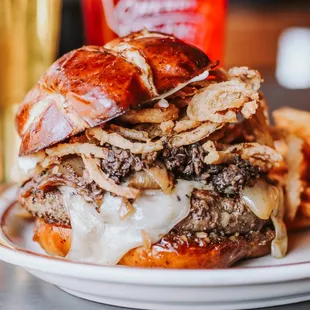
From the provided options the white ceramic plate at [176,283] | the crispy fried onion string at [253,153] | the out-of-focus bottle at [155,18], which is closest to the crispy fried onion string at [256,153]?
the crispy fried onion string at [253,153]

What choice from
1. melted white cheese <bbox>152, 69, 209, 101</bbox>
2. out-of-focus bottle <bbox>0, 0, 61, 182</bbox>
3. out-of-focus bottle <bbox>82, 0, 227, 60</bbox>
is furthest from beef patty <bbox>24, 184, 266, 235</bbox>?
out-of-focus bottle <bbox>82, 0, 227, 60</bbox>

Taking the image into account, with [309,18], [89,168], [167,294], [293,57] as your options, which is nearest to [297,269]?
[167,294]

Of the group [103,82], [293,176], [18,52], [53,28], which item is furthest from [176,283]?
[53,28]

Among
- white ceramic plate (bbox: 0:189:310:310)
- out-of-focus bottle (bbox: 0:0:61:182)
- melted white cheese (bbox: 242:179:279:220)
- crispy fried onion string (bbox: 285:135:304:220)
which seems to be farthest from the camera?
out-of-focus bottle (bbox: 0:0:61:182)

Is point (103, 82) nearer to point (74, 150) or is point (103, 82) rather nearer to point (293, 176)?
point (74, 150)

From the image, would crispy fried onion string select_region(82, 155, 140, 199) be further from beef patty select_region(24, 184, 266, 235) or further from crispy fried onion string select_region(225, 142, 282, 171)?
crispy fried onion string select_region(225, 142, 282, 171)

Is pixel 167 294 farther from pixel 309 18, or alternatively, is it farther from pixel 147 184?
pixel 309 18
